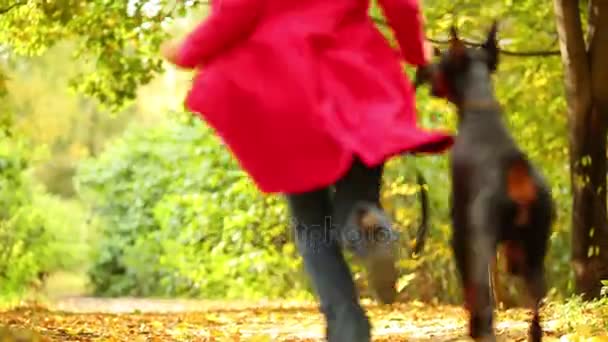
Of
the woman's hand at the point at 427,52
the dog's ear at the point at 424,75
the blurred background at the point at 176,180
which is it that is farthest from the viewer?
the blurred background at the point at 176,180

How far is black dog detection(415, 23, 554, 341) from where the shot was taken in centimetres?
419

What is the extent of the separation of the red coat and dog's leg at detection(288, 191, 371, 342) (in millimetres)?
179

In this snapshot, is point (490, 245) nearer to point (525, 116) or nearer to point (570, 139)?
point (570, 139)

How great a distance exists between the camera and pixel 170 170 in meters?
23.2

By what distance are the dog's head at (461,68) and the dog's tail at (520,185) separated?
15.2 inches

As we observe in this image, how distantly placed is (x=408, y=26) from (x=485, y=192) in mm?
782

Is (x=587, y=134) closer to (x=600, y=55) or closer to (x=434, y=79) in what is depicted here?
(x=600, y=55)

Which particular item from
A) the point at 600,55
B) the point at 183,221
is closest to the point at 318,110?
the point at 600,55

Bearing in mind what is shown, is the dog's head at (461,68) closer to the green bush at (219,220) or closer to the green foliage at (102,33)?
the green bush at (219,220)

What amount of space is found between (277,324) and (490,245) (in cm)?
620

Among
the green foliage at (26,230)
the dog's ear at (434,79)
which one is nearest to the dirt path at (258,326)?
the dog's ear at (434,79)

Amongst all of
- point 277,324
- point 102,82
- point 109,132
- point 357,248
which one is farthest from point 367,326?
point 109,132

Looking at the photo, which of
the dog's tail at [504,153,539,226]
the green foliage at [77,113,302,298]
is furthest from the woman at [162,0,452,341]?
the green foliage at [77,113,302,298]

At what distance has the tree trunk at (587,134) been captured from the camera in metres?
9.82
